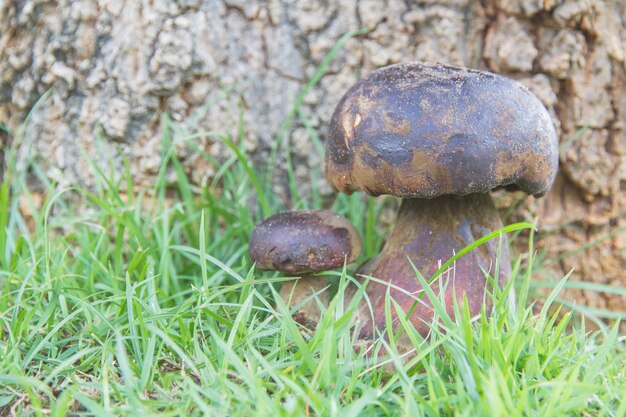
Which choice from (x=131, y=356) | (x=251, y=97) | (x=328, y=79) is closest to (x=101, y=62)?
(x=251, y=97)

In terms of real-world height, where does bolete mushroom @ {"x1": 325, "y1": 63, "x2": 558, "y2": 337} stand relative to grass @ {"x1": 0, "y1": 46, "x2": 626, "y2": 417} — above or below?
above

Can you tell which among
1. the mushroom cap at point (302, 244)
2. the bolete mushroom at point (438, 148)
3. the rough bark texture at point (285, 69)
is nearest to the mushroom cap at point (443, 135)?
the bolete mushroom at point (438, 148)

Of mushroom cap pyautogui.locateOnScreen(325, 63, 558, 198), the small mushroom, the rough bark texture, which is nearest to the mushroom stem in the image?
the small mushroom

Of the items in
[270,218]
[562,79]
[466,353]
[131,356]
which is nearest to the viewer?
[466,353]

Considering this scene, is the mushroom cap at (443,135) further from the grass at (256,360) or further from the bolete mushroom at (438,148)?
the grass at (256,360)

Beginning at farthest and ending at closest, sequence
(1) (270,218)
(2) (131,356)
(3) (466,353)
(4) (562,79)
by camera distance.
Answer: (4) (562,79) → (1) (270,218) → (2) (131,356) → (3) (466,353)

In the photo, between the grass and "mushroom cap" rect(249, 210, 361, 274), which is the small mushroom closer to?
"mushroom cap" rect(249, 210, 361, 274)

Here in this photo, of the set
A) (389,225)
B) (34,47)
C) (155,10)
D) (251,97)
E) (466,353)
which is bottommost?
(389,225)

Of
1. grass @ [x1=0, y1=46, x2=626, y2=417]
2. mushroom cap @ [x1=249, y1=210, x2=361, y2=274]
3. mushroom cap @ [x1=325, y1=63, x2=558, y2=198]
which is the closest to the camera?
grass @ [x1=0, y1=46, x2=626, y2=417]

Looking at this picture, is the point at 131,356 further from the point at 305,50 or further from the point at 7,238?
the point at 305,50
